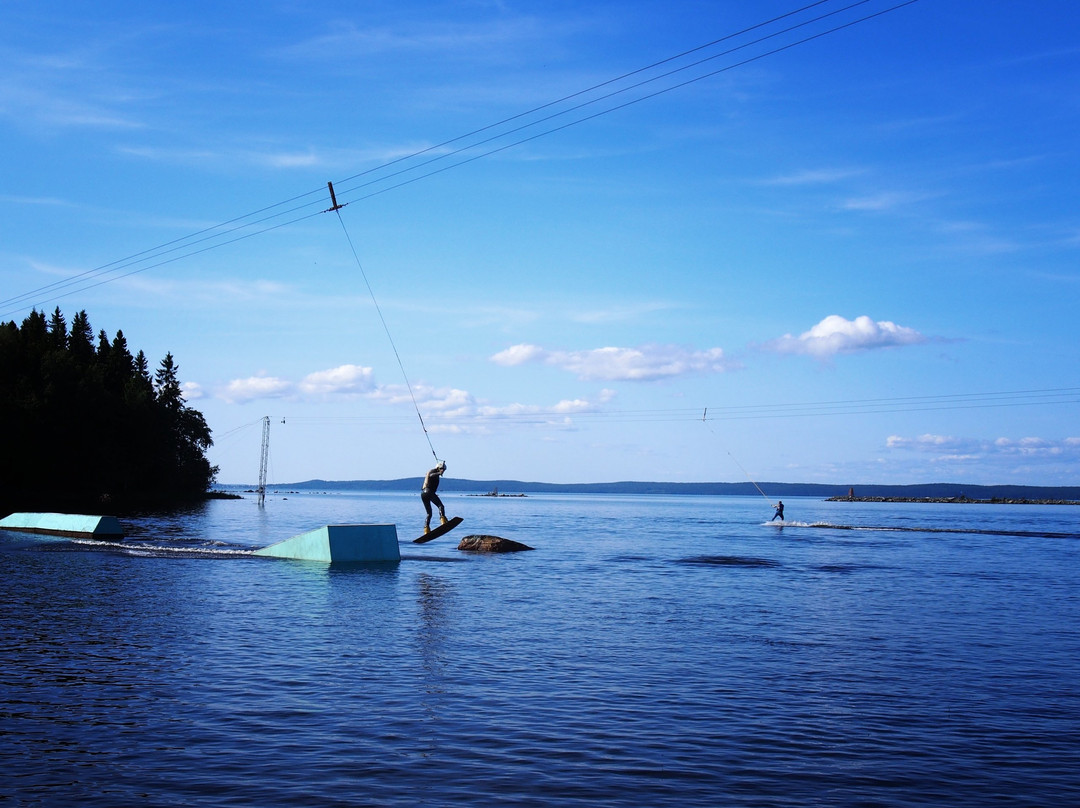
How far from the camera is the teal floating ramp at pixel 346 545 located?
121 ft

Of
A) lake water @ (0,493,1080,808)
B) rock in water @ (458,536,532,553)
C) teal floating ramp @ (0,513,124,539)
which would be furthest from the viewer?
teal floating ramp @ (0,513,124,539)

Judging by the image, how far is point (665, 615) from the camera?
2353cm

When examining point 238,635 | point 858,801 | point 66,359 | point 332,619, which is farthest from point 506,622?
point 66,359

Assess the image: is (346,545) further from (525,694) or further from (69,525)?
(525,694)

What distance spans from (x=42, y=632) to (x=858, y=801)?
16684mm

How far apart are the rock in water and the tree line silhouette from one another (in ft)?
174

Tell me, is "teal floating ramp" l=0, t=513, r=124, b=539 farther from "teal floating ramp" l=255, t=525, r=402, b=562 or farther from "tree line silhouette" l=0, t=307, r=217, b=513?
"tree line silhouette" l=0, t=307, r=217, b=513

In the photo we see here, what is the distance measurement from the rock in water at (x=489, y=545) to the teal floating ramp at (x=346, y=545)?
9.94 metres

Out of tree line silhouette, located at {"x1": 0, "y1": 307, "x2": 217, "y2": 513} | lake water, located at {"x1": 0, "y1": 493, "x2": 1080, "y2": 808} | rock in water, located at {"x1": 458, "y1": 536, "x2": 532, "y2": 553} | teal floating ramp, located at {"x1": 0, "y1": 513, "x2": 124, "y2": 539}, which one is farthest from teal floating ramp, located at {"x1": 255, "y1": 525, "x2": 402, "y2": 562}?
tree line silhouette, located at {"x1": 0, "y1": 307, "x2": 217, "y2": 513}

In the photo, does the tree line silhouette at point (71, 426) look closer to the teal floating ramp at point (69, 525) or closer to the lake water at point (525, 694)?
the teal floating ramp at point (69, 525)

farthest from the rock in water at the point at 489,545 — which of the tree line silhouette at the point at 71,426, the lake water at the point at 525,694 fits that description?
the tree line silhouette at the point at 71,426

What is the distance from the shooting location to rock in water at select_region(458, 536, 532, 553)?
48.0 meters

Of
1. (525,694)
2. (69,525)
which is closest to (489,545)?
(69,525)

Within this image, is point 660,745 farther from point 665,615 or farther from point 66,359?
point 66,359
